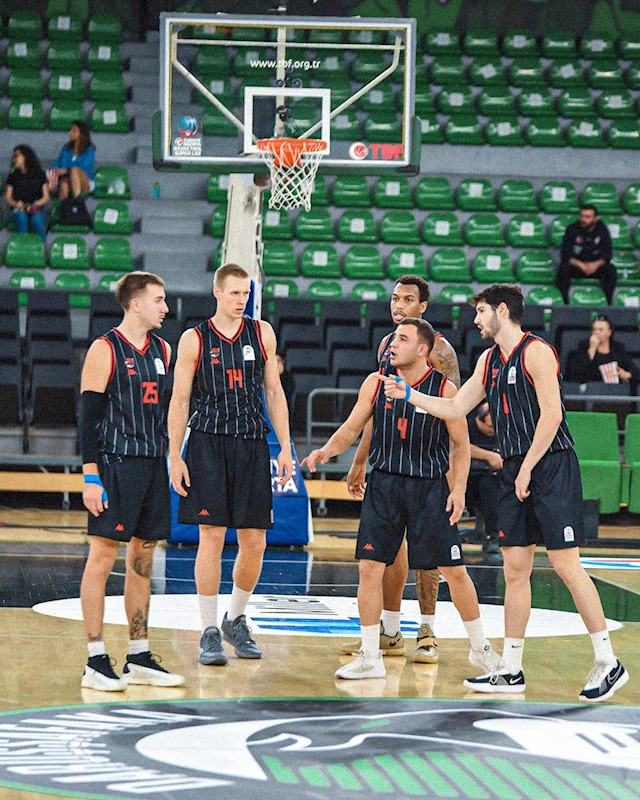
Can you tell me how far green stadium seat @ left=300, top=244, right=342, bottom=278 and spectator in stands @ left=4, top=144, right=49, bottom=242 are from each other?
11.3 feet

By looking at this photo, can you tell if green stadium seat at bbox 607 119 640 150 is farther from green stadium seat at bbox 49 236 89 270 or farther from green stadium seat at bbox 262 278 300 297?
green stadium seat at bbox 49 236 89 270

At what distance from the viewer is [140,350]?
6141 millimetres

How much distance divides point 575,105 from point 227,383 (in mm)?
14350

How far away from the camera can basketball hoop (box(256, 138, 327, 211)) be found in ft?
34.6

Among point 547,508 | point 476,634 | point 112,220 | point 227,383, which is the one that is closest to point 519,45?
point 112,220

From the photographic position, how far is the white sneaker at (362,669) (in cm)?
625

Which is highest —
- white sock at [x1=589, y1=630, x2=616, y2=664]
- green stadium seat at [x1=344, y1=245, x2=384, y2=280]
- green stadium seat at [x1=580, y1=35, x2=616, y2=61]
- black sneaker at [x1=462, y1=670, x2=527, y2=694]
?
green stadium seat at [x1=580, y1=35, x2=616, y2=61]

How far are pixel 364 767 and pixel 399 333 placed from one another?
98.4 inches

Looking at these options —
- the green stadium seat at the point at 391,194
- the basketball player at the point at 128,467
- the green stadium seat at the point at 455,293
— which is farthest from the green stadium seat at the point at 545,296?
the basketball player at the point at 128,467

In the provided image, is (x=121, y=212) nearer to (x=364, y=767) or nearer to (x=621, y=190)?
(x=621, y=190)

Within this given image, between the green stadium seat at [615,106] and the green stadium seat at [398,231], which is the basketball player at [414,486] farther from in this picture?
the green stadium seat at [615,106]

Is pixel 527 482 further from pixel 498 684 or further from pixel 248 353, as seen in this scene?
pixel 248 353

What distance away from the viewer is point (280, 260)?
17141 mm

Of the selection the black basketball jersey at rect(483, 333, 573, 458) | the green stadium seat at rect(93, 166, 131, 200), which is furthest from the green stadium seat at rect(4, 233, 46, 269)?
the black basketball jersey at rect(483, 333, 573, 458)
